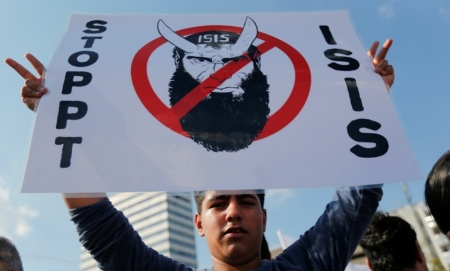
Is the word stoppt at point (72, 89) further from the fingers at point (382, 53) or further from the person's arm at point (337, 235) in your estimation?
the fingers at point (382, 53)

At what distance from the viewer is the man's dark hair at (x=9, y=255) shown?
7.66 ft

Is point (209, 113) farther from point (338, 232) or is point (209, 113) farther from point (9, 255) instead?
point (9, 255)

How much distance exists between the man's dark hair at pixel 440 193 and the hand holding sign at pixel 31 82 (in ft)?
4.90

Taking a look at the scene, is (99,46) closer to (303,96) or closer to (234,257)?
(303,96)

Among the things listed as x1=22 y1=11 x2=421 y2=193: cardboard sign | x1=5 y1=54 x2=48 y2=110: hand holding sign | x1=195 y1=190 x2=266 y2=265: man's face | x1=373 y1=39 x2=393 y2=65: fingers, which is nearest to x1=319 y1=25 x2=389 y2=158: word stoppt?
x1=22 y1=11 x2=421 y2=193: cardboard sign

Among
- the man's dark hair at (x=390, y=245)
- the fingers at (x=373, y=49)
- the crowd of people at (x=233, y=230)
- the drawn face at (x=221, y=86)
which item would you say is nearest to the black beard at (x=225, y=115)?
the drawn face at (x=221, y=86)

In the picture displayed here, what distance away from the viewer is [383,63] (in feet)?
6.41

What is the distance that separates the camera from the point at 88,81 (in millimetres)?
1771

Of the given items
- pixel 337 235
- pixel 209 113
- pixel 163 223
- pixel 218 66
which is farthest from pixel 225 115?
pixel 163 223

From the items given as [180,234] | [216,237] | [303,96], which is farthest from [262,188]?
[180,234]

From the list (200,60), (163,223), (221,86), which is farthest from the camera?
(163,223)

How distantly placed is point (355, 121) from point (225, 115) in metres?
0.52

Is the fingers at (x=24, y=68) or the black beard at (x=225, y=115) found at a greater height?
the fingers at (x=24, y=68)

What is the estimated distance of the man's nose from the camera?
1774 millimetres
